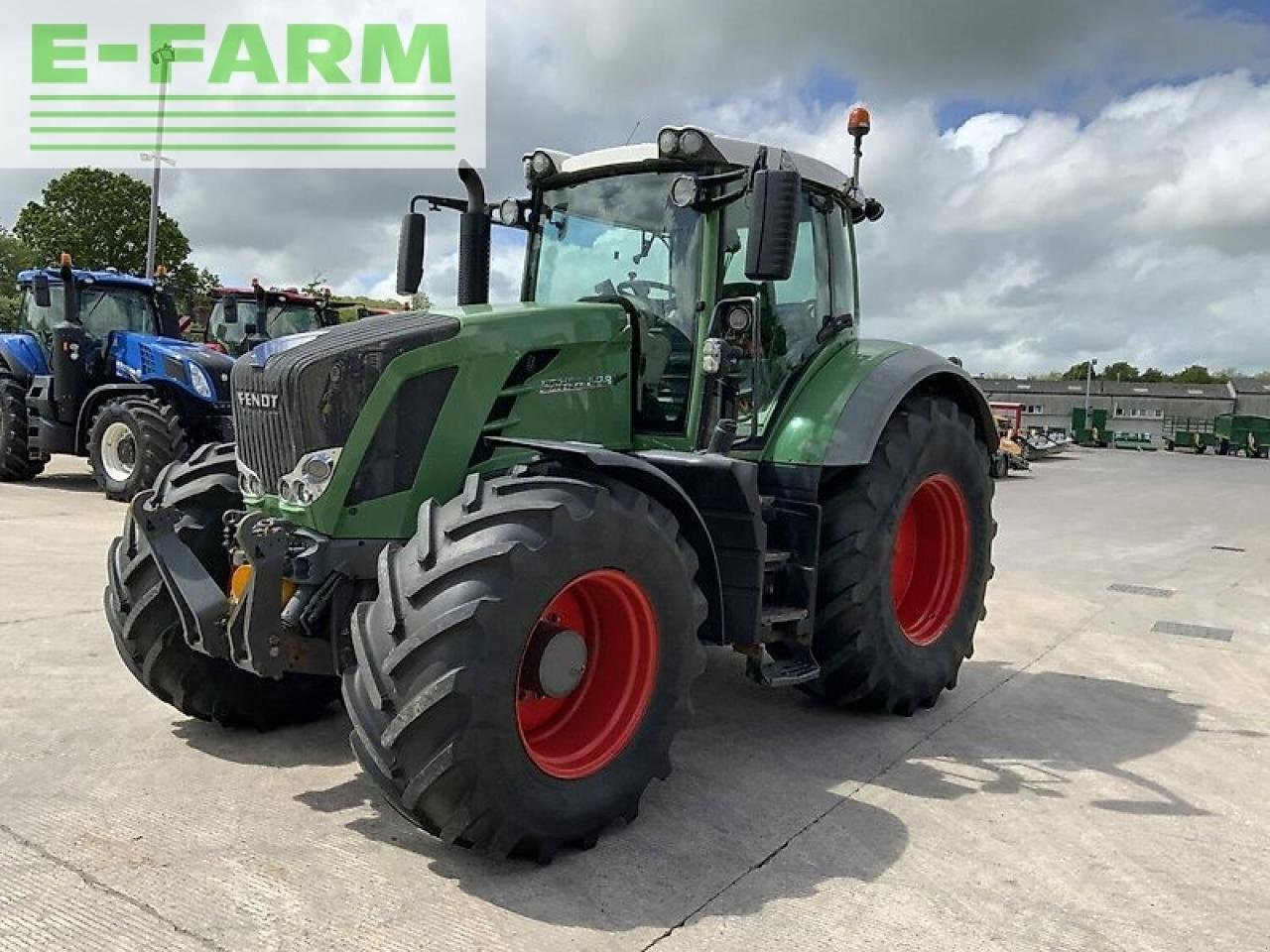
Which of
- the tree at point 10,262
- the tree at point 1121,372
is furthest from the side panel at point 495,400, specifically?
the tree at point 1121,372

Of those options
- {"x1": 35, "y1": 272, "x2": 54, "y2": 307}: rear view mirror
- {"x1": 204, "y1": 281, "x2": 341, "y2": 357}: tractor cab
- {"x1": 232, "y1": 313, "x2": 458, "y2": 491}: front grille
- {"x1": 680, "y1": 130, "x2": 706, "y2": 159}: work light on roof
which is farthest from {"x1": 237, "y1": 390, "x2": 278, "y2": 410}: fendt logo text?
{"x1": 204, "y1": 281, "x2": 341, "y2": 357}: tractor cab

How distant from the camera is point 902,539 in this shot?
5.50m

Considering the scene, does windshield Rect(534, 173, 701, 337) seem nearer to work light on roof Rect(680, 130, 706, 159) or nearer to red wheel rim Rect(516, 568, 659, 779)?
work light on roof Rect(680, 130, 706, 159)

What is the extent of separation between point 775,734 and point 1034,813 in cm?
115

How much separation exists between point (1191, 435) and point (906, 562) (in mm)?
47189

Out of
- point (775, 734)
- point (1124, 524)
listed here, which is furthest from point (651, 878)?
point (1124, 524)

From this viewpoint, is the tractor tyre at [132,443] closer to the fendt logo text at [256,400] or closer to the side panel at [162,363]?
the side panel at [162,363]

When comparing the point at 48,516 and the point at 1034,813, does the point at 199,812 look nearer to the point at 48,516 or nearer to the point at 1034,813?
the point at 1034,813

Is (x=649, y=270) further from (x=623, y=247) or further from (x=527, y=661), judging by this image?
(x=527, y=661)

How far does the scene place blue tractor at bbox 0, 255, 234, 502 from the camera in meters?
11.3

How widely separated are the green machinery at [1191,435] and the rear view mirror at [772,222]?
158 ft

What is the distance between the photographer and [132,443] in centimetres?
1169

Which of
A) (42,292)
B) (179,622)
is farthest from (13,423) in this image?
(179,622)

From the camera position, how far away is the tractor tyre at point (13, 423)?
12344 mm
